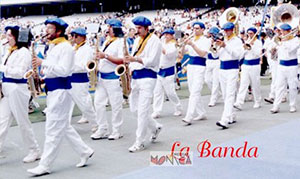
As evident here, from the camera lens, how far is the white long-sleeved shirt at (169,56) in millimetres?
10094

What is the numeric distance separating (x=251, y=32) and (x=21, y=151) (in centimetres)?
657

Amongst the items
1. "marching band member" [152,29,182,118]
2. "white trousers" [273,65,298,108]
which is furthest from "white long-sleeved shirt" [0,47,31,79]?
"white trousers" [273,65,298,108]

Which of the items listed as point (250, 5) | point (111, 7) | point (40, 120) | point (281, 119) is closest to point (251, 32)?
point (281, 119)

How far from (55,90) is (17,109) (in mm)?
1026

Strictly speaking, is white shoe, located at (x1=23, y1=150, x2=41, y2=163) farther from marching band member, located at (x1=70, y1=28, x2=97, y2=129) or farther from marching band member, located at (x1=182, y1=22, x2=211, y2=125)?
marching band member, located at (x1=182, y1=22, x2=211, y2=125)

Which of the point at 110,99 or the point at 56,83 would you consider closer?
the point at 56,83

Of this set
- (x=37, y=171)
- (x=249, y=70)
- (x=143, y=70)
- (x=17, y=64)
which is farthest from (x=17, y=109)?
(x=249, y=70)

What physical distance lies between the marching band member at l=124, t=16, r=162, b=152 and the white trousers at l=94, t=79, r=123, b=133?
32.4 inches

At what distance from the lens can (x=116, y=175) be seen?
5.82 metres

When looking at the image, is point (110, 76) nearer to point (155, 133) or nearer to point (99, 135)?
point (99, 135)

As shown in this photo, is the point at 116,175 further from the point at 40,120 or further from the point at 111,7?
the point at 111,7

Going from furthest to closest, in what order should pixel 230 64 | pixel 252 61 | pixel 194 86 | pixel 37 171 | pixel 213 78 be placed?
pixel 213 78, pixel 252 61, pixel 194 86, pixel 230 64, pixel 37 171

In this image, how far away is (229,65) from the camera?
8758mm

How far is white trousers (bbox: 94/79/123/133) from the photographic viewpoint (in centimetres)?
799
